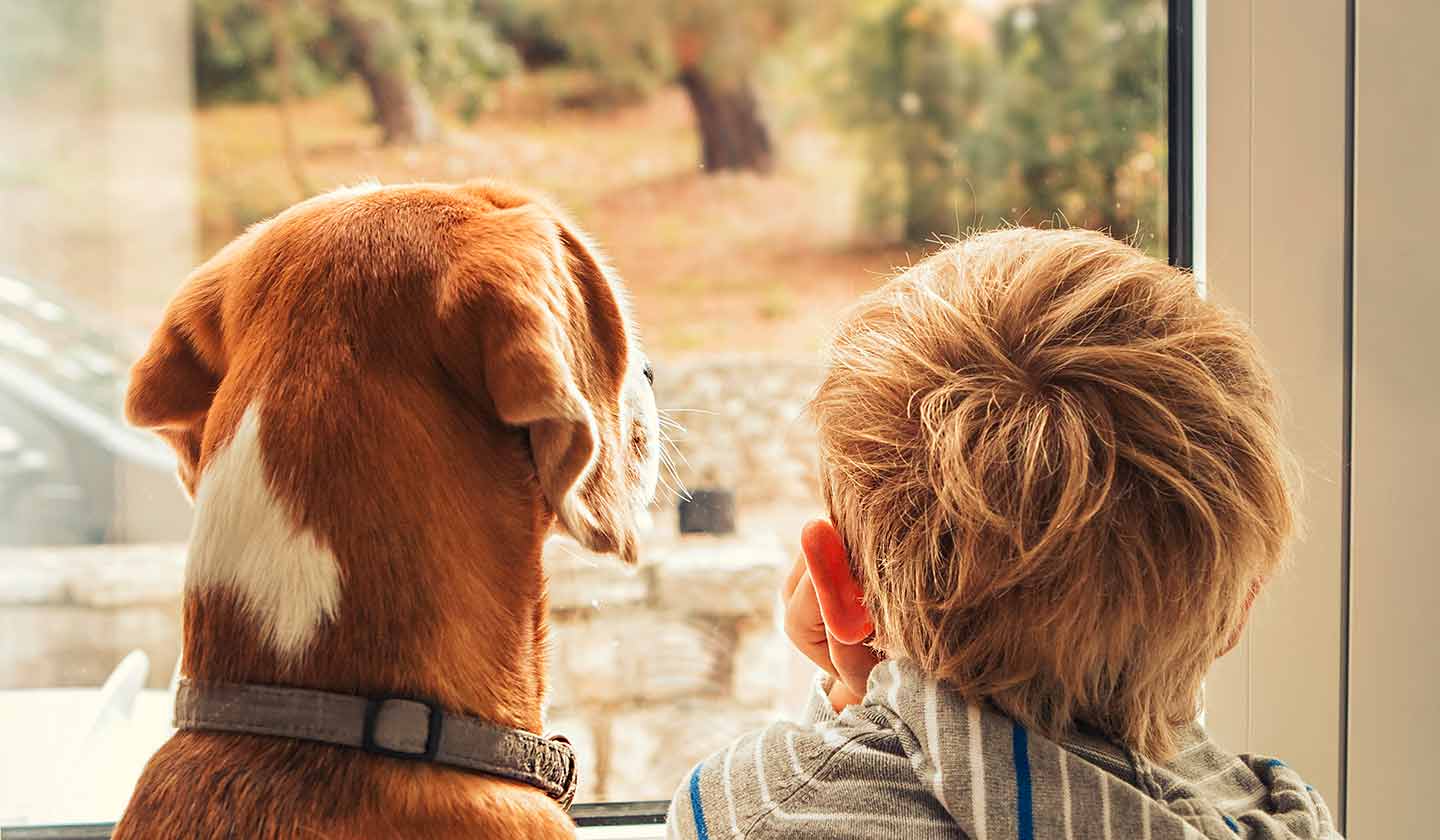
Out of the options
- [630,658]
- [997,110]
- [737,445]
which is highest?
[997,110]

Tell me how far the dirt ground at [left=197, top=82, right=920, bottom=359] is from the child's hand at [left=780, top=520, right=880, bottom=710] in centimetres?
45

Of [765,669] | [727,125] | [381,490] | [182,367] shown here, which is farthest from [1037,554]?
[727,125]

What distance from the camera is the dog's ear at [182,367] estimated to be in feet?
2.70

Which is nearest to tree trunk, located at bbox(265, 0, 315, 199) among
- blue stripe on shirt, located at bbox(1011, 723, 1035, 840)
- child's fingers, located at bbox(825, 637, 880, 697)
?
child's fingers, located at bbox(825, 637, 880, 697)

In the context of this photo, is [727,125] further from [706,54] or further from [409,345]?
[409,345]

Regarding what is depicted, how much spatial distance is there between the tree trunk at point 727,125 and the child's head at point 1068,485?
68 cm

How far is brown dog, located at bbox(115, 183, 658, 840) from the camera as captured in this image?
29.0 inches

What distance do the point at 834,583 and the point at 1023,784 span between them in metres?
0.18

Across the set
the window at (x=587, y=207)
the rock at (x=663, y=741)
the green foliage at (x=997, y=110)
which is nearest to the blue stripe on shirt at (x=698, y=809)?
the window at (x=587, y=207)

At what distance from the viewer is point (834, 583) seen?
762mm

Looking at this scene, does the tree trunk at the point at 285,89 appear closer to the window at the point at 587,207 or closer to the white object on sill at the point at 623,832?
the window at the point at 587,207

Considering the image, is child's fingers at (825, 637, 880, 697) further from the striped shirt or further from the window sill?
the window sill

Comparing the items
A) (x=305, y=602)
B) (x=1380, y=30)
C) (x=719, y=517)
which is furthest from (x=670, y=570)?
(x=1380, y=30)

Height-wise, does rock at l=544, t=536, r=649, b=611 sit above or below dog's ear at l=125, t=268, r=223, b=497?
below
